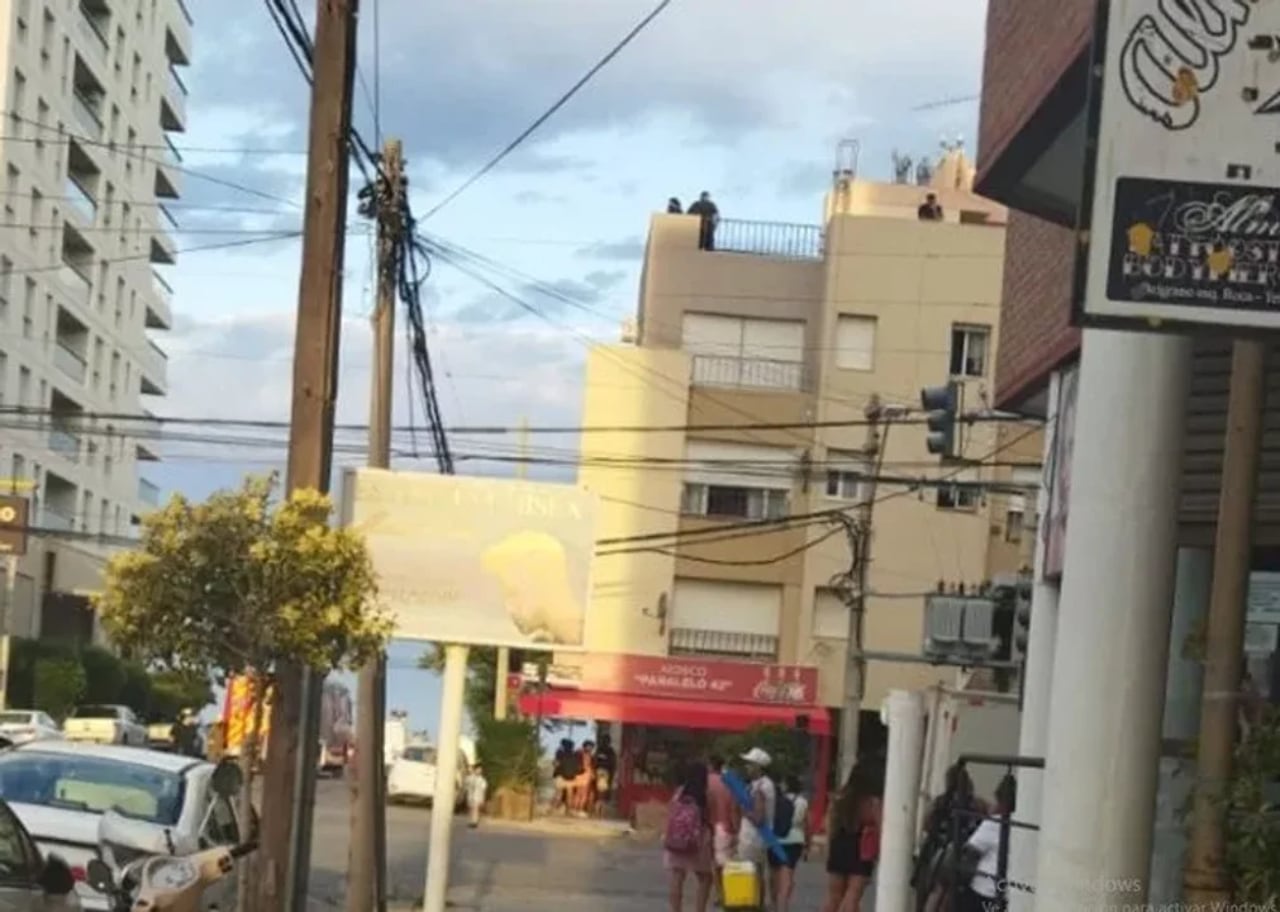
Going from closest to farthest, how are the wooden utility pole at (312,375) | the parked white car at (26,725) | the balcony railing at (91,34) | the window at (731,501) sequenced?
the wooden utility pole at (312,375) → the parked white car at (26,725) → the window at (731,501) → the balcony railing at (91,34)

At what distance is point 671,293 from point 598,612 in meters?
7.16

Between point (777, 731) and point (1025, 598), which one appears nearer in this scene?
point (1025, 598)

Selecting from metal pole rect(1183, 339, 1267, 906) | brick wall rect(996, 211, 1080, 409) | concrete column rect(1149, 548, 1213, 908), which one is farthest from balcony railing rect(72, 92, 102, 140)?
metal pole rect(1183, 339, 1267, 906)

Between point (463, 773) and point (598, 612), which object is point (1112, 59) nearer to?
point (463, 773)

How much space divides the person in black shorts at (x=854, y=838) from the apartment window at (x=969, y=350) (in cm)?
3103

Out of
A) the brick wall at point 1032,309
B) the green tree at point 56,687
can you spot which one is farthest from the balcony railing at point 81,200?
the brick wall at point 1032,309

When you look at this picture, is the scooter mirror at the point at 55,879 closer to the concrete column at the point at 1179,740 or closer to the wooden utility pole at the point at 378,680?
the concrete column at the point at 1179,740

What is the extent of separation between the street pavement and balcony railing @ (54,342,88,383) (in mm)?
31610

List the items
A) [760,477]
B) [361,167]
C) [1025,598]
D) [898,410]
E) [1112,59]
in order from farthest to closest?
[760,477]
[898,410]
[361,167]
[1025,598]
[1112,59]

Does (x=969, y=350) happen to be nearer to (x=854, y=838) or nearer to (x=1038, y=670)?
(x=854, y=838)

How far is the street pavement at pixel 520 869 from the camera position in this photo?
22422 mm

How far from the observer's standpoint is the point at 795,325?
47.2m

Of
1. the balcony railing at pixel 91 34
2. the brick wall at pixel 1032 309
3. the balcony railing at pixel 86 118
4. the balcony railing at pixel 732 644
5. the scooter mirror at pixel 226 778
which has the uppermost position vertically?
the balcony railing at pixel 91 34

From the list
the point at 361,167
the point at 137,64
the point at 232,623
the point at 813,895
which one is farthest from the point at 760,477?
the point at 137,64
